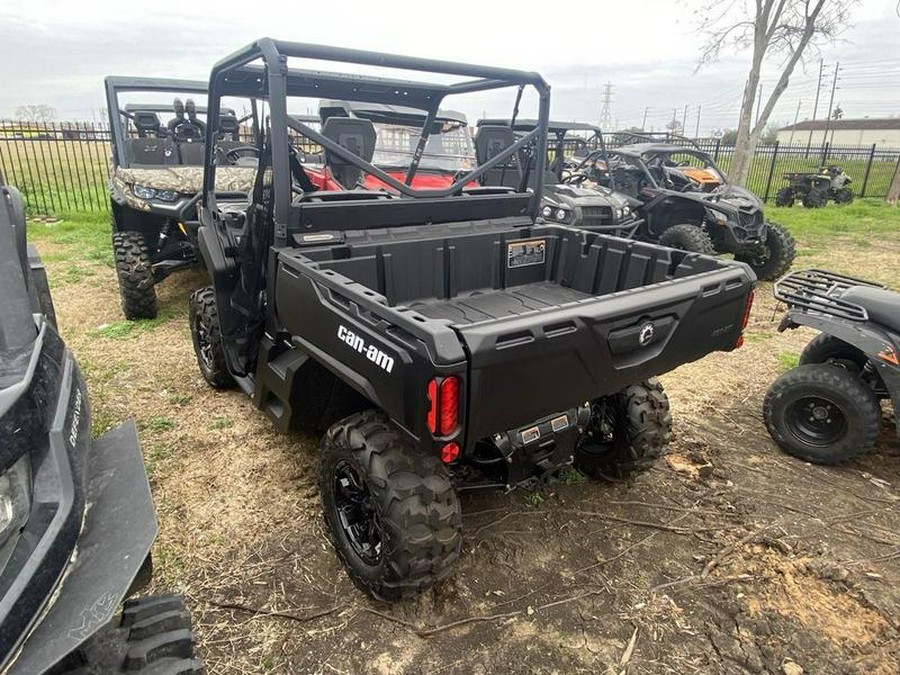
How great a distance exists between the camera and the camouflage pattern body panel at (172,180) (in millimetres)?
5328

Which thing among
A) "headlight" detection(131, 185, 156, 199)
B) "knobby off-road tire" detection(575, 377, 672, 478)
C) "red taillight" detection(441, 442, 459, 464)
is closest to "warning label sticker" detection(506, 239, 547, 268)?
"knobby off-road tire" detection(575, 377, 672, 478)

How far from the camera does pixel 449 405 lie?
1835mm

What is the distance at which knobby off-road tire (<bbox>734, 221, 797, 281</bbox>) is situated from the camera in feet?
25.8

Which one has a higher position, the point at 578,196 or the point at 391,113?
the point at 391,113

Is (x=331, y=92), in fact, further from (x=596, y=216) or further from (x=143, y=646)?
(x=596, y=216)

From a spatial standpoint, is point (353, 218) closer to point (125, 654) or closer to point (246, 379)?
point (246, 379)

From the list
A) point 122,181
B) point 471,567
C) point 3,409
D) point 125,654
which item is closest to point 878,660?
point 471,567

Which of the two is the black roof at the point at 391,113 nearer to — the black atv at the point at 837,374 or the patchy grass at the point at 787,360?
the black atv at the point at 837,374

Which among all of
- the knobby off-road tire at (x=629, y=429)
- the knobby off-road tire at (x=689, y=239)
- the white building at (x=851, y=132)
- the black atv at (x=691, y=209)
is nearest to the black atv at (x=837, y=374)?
the knobby off-road tire at (x=629, y=429)

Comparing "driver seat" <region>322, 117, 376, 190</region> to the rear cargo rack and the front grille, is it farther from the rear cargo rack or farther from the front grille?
the front grille

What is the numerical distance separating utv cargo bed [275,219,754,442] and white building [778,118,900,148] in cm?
5989

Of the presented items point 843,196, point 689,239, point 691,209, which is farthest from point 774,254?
point 843,196

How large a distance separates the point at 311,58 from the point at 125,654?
2.26 meters

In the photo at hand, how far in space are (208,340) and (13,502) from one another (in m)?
3.00
